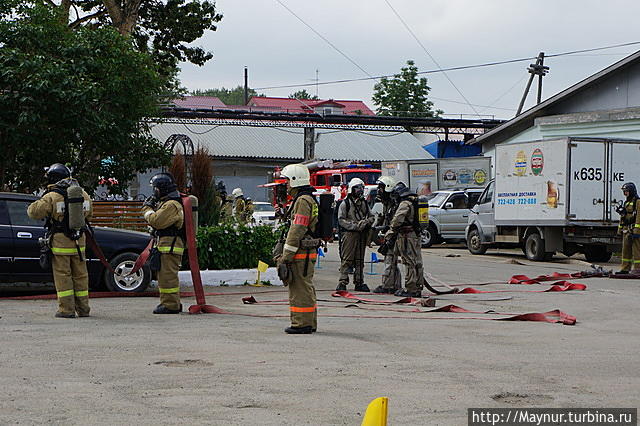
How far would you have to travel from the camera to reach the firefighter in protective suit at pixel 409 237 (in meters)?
14.3

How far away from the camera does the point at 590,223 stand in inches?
863

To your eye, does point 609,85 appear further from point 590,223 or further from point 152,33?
point 152,33

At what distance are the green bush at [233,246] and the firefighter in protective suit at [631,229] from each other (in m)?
7.21

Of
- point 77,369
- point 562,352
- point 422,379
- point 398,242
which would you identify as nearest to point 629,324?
point 562,352

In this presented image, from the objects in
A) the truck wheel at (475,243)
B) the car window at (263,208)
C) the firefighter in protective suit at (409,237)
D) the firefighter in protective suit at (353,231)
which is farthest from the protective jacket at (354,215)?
the car window at (263,208)

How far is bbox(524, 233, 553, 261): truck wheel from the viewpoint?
2289 cm

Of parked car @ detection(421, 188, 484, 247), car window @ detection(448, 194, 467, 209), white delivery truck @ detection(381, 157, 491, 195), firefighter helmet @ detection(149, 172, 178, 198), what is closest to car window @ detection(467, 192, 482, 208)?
parked car @ detection(421, 188, 484, 247)

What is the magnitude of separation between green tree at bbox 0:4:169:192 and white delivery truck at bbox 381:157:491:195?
18.7m

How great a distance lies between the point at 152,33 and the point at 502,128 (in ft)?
44.3

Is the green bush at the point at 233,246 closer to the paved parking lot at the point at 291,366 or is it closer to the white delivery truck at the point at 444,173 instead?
the paved parking lot at the point at 291,366

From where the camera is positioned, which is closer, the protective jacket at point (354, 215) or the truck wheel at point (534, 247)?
the protective jacket at point (354, 215)

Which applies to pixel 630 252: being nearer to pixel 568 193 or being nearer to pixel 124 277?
pixel 568 193

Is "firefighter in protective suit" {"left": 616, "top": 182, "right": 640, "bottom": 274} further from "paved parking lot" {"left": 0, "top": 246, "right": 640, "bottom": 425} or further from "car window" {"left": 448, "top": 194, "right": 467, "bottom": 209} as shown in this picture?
"car window" {"left": 448, "top": 194, "right": 467, "bottom": 209}

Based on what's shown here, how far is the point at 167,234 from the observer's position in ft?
36.7
